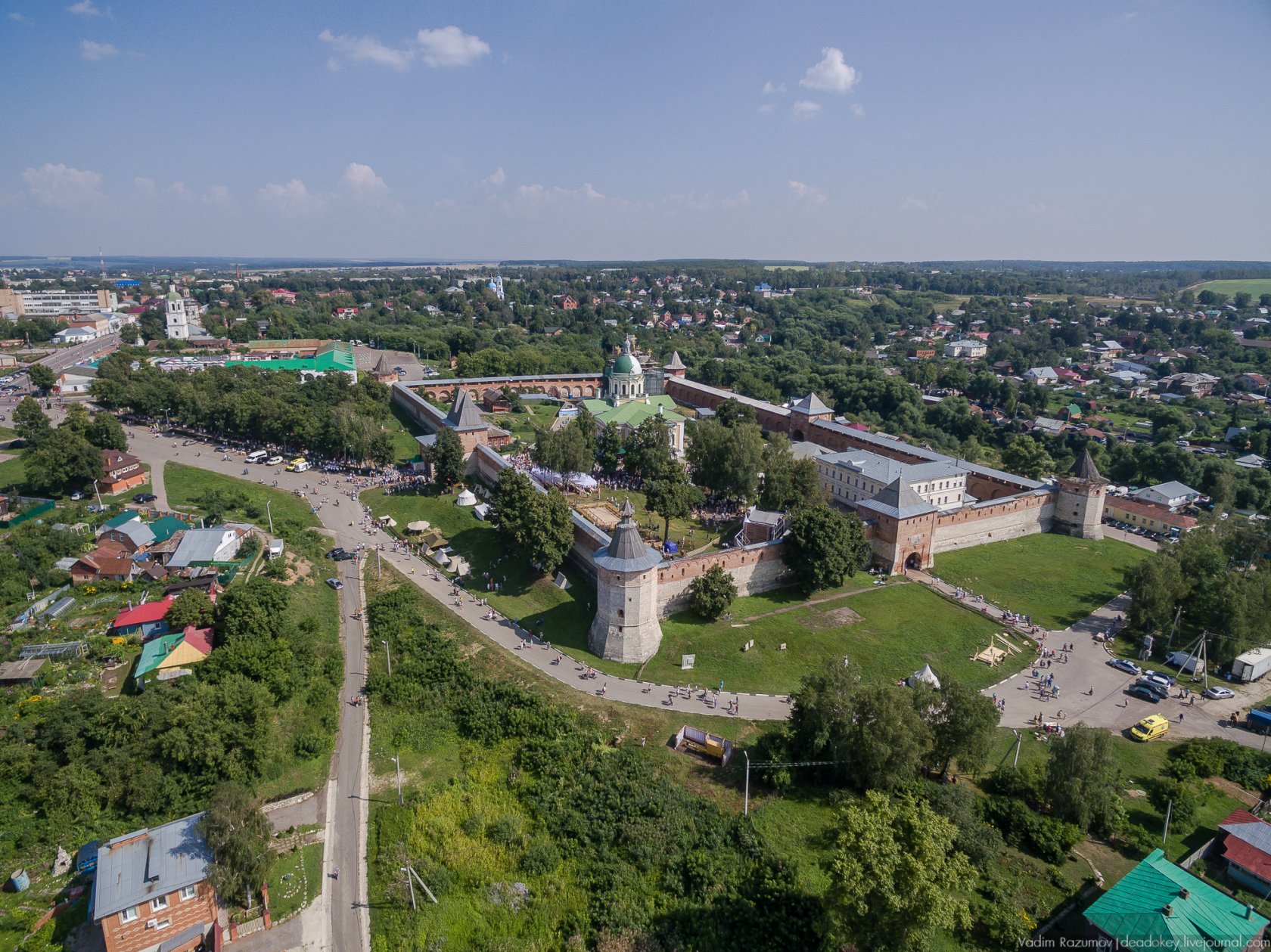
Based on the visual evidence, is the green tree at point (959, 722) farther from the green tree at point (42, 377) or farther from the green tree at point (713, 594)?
the green tree at point (42, 377)

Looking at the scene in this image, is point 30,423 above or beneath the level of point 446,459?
above

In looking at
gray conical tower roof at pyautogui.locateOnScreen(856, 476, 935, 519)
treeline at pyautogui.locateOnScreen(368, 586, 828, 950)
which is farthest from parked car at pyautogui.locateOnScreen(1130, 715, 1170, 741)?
treeline at pyautogui.locateOnScreen(368, 586, 828, 950)

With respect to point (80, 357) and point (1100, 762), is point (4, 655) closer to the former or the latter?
point (1100, 762)

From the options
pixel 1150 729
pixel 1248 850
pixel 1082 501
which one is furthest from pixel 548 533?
pixel 1082 501

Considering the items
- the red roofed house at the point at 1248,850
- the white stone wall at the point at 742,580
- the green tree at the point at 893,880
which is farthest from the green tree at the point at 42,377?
the red roofed house at the point at 1248,850

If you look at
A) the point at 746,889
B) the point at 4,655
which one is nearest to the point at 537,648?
the point at 746,889

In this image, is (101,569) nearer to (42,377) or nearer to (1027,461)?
(42,377)

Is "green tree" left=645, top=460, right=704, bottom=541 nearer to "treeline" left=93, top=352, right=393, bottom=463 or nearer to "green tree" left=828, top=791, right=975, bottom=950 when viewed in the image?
"treeline" left=93, top=352, right=393, bottom=463
